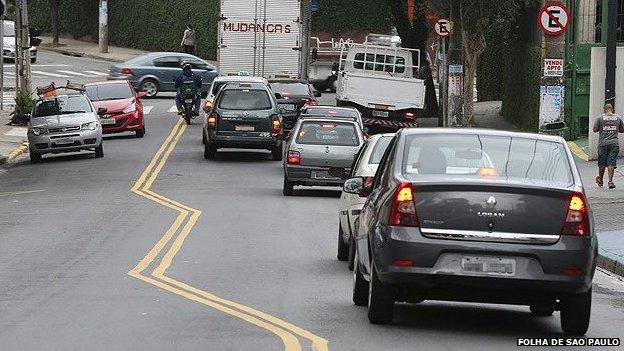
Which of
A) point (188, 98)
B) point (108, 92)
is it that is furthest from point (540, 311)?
point (188, 98)

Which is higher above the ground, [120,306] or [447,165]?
[447,165]

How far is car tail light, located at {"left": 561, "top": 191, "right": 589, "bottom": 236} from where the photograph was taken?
11359 mm

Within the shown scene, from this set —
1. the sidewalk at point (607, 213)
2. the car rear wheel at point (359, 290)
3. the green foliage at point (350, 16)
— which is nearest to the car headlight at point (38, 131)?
the sidewalk at point (607, 213)

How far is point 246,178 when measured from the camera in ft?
106

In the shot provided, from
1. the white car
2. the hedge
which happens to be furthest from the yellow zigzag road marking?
the hedge

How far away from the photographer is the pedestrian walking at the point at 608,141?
2903 cm

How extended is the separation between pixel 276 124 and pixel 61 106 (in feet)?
18.1

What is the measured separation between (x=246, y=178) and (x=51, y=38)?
51676mm

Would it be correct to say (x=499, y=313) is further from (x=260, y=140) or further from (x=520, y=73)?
(x=520, y=73)

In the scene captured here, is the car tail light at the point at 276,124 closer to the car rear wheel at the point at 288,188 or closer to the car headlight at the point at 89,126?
the car headlight at the point at 89,126

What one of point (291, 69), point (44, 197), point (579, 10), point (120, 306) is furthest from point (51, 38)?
point (120, 306)

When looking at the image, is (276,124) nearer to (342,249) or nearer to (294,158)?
(294,158)

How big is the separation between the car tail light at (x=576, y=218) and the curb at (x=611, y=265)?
7179 mm

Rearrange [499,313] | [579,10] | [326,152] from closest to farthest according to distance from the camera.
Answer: [499,313] < [326,152] < [579,10]
